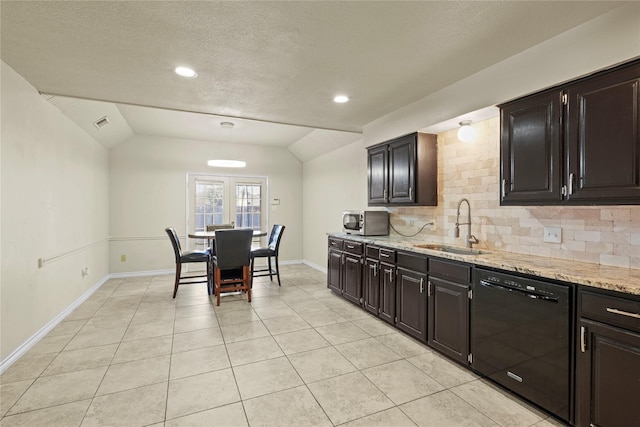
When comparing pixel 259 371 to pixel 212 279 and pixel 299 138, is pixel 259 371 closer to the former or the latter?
pixel 212 279

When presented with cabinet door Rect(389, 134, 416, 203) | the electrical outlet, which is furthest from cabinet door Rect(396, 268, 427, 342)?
the electrical outlet

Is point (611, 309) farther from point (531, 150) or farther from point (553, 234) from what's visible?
point (531, 150)

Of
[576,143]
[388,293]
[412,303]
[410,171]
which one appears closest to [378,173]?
[410,171]

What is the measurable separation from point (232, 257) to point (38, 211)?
83.8 inches

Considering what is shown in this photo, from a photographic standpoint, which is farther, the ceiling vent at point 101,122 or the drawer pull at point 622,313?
the ceiling vent at point 101,122

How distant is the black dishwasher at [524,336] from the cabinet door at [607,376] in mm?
77

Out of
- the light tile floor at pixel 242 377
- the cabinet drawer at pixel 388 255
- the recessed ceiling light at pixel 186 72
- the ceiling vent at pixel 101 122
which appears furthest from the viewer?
the ceiling vent at pixel 101 122

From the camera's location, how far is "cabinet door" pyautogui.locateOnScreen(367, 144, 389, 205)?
153 inches

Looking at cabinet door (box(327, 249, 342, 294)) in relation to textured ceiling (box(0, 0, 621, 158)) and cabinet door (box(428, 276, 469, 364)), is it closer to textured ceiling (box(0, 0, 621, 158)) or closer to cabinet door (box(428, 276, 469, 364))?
cabinet door (box(428, 276, 469, 364))

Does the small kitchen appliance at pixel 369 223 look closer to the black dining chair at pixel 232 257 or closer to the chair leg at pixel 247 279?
the black dining chair at pixel 232 257

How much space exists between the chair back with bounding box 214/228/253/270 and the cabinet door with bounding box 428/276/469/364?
2615 mm

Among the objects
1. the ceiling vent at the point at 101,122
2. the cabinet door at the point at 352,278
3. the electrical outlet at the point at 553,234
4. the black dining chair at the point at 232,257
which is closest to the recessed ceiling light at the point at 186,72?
the black dining chair at the point at 232,257

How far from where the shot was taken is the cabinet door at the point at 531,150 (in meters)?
2.08

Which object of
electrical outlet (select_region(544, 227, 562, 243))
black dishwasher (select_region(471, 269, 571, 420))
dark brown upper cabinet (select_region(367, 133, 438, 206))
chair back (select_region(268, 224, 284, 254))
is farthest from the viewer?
chair back (select_region(268, 224, 284, 254))
